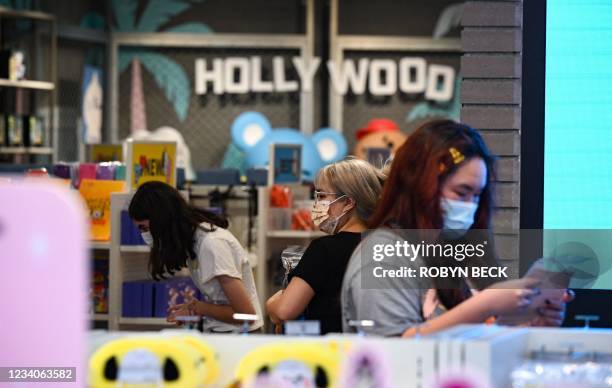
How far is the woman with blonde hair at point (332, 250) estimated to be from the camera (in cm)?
380

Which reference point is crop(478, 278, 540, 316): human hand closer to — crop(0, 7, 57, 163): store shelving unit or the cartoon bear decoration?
crop(0, 7, 57, 163): store shelving unit

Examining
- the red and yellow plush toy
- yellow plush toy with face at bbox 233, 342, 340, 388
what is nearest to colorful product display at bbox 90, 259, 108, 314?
yellow plush toy with face at bbox 233, 342, 340, 388

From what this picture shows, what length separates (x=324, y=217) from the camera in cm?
421

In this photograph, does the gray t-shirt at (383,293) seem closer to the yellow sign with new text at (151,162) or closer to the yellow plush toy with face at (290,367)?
the yellow plush toy with face at (290,367)

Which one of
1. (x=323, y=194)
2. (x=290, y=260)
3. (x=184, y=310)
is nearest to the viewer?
(x=323, y=194)

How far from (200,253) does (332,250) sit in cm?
102

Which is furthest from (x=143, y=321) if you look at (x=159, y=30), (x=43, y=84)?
(x=159, y=30)

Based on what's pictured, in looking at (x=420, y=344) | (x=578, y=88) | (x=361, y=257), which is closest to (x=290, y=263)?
(x=578, y=88)

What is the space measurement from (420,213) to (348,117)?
37.3 feet

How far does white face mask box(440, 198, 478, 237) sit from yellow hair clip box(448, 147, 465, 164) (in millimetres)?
105

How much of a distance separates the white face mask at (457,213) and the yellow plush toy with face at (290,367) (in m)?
0.72

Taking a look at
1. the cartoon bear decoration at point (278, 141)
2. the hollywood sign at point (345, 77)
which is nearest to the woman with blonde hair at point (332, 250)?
the cartoon bear decoration at point (278, 141)

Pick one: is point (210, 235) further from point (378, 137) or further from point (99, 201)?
point (378, 137)

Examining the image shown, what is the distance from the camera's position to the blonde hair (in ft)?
13.1
